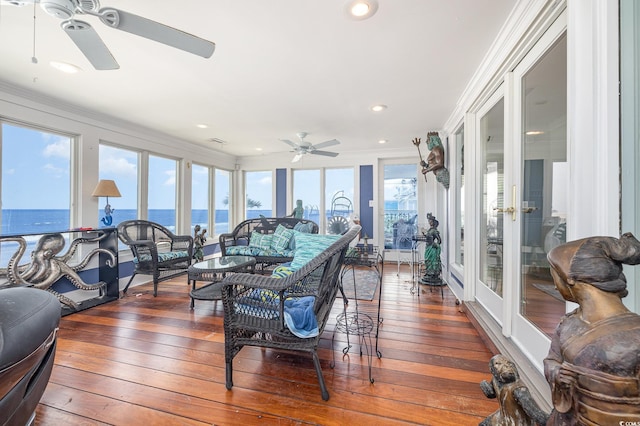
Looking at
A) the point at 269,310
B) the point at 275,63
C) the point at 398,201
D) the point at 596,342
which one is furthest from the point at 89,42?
the point at 398,201

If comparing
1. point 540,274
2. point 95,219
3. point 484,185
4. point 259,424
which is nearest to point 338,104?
point 484,185

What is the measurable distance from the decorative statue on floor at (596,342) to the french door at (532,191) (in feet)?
3.44

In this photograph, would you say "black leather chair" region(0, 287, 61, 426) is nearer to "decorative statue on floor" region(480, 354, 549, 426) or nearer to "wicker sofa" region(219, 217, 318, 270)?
"decorative statue on floor" region(480, 354, 549, 426)

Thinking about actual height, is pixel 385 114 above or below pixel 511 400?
above

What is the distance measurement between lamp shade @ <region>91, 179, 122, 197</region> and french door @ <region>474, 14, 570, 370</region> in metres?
4.42

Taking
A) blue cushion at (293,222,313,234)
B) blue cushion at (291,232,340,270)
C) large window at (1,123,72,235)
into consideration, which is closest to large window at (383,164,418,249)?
blue cushion at (293,222,313,234)

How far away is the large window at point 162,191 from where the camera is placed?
4.73 metres

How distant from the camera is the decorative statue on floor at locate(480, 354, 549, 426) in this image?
29.3 inches

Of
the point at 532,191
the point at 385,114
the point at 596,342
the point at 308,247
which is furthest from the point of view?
the point at 385,114

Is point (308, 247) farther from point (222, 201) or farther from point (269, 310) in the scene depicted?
point (222, 201)

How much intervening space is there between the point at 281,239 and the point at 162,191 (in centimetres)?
249

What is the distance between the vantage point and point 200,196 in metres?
5.91

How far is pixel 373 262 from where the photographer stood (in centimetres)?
230

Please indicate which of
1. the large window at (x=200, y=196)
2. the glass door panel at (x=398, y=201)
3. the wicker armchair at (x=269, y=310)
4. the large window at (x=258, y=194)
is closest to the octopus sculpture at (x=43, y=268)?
the wicker armchair at (x=269, y=310)
